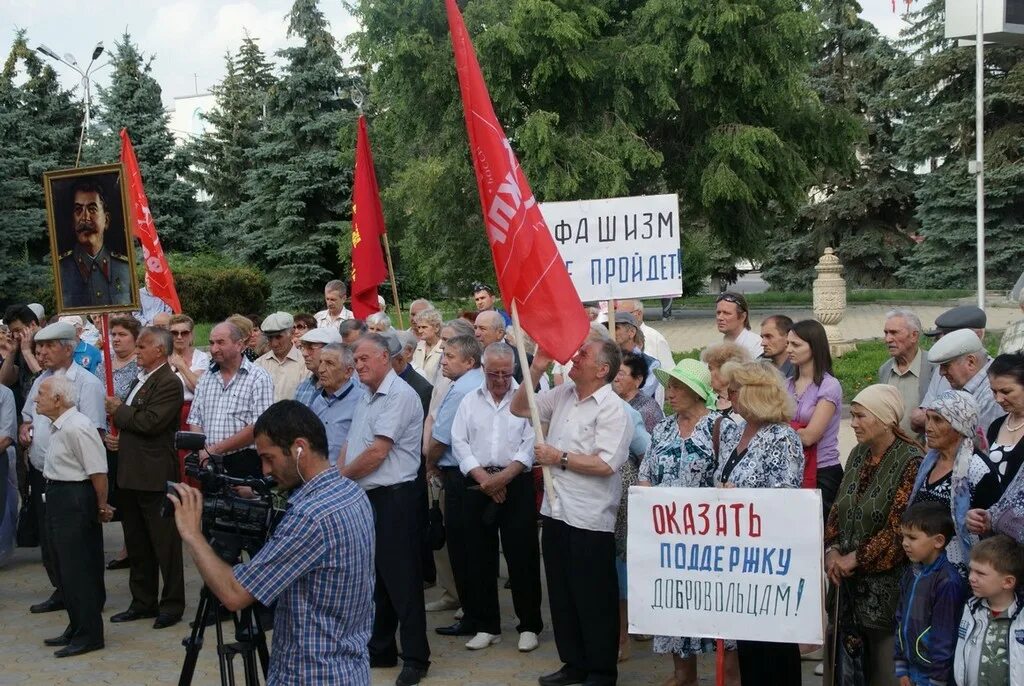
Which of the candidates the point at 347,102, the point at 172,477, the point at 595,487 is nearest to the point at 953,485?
the point at 595,487

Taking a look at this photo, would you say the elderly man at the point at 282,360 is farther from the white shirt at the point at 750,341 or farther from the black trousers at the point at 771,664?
the black trousers at the point at 771,664

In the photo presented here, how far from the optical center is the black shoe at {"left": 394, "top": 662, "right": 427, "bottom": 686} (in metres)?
7.19

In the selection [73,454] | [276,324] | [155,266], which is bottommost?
[73,454]

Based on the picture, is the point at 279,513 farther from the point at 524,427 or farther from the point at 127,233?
the point at 127,233

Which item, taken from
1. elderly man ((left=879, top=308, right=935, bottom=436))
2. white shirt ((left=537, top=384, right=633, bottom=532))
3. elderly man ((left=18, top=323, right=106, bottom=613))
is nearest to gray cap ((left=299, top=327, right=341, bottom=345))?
elderly man ((left=18, top=323, right=106, bottom=613))

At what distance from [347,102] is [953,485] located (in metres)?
40.4

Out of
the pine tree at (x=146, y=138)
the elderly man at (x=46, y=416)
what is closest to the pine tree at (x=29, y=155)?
the pine tree at (x=146, y=138)

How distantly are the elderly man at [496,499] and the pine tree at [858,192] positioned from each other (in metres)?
40.8

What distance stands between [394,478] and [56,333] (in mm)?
3225

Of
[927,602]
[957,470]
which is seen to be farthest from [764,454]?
[927,602]

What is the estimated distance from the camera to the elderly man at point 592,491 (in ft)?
22.0

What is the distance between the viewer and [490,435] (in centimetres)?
771

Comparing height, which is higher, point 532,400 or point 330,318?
point 330,318

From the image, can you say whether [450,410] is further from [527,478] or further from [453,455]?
[527,478]
